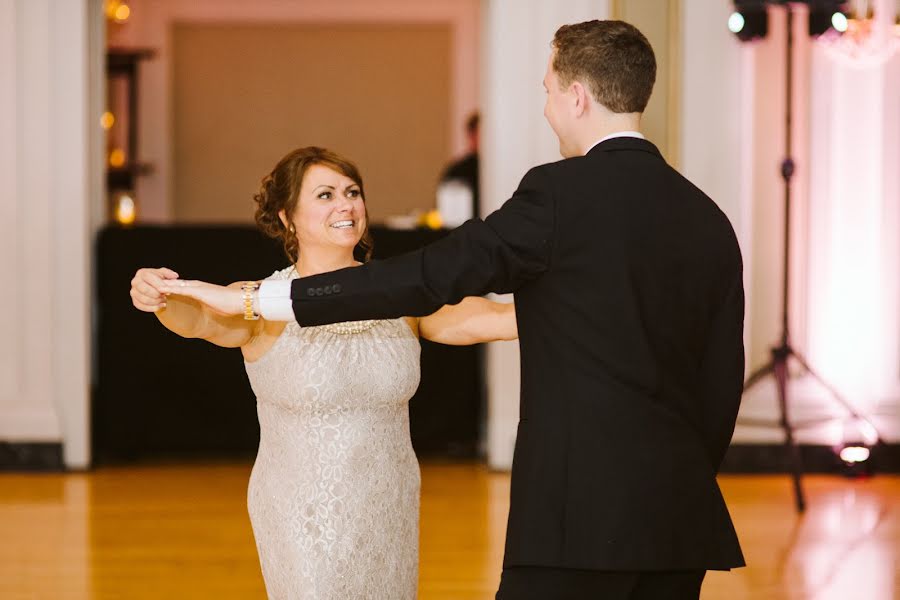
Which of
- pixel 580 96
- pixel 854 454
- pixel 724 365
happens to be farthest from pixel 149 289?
pixel 854 454

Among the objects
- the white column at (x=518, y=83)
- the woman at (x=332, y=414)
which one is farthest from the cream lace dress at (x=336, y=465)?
the white column at (x=518, y=83)

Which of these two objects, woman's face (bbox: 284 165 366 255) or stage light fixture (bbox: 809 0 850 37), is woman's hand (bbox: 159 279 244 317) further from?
stage light fixture (bbox: 809 0 850 37)

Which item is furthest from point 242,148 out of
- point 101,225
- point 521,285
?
point 521,285

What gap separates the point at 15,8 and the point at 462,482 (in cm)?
302

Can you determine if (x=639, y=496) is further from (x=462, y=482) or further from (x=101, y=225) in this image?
(x=101, y=225)

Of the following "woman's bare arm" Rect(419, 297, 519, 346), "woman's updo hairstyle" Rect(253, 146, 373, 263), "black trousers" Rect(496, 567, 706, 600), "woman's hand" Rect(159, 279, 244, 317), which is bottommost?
"black trousers" Rect(496, 567, 706, 600)

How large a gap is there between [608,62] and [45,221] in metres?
4.36

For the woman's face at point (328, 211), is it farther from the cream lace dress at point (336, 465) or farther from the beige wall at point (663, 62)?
the beige wall at point (663, 62)

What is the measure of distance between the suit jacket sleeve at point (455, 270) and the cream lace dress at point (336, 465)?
0.63 metres

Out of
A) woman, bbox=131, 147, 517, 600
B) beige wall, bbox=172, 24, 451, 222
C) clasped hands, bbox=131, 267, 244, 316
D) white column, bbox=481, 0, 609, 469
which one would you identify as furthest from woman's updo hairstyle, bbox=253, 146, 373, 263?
beige wall, bbox=172, 24, 451, 222

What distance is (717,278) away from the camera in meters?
1.83

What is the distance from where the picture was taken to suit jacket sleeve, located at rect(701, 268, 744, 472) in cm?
187

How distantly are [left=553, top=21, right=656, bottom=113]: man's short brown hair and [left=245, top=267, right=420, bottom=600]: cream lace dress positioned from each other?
0.88 metres

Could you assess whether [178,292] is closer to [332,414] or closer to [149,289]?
[149,289]
